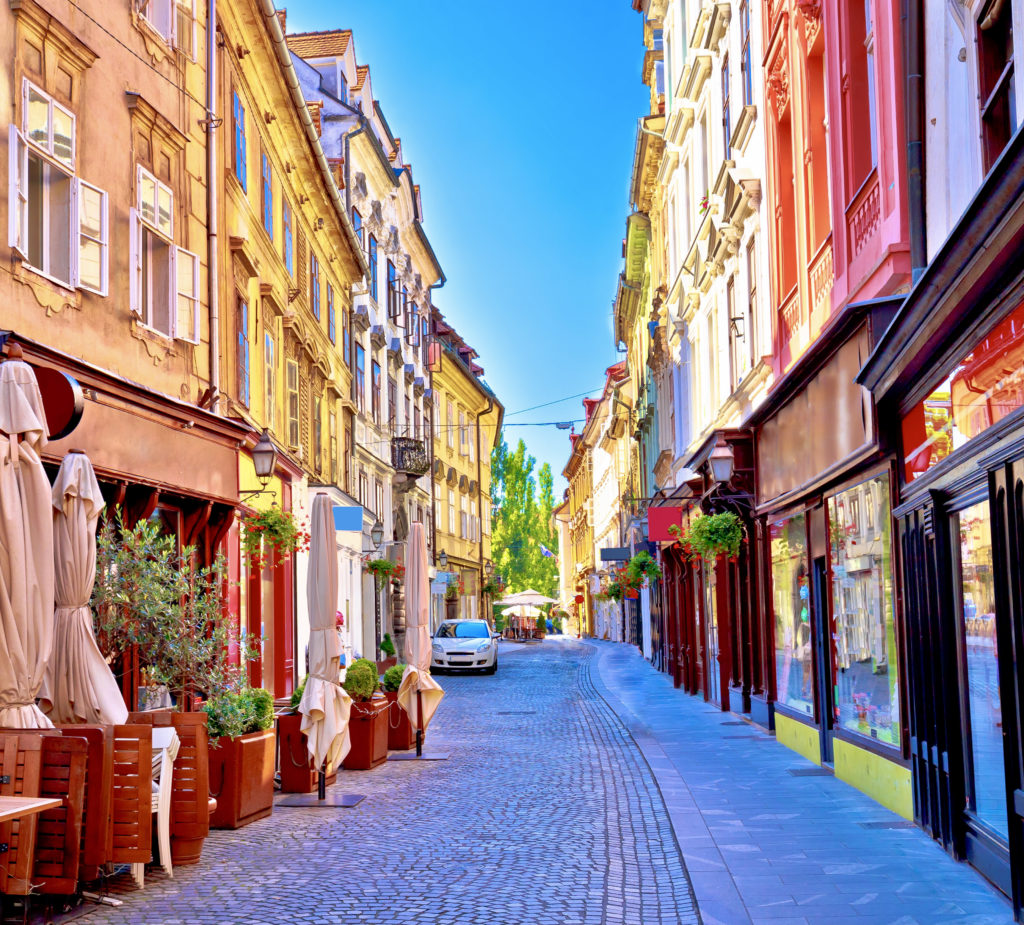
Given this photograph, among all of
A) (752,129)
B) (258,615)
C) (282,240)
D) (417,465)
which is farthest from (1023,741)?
(417,465)

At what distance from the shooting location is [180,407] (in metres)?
14.4

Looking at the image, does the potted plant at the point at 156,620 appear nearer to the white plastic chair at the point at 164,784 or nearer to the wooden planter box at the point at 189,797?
the wooden planter box at the point at 189,797

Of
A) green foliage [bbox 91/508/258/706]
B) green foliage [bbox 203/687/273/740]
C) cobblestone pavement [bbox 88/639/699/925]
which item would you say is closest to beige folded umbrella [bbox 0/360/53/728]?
cobblestone pavement [bbox 88/639/699/925]

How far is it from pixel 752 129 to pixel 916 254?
915 centimetres

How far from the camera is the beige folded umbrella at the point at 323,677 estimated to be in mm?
11492

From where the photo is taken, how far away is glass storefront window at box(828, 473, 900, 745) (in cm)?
1067

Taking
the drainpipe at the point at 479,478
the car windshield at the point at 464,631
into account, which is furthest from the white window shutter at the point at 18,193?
the drainpipe at the point at 479,478

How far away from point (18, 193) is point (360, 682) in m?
6.19

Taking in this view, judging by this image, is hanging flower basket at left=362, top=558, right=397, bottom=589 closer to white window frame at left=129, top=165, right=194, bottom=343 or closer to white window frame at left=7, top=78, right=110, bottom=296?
white window frame at left=129, top=165, right=194, bottom=343

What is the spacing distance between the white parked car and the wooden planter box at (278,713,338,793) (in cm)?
2142

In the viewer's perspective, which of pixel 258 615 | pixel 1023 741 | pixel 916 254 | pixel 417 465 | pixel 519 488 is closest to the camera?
pixel 1023 741

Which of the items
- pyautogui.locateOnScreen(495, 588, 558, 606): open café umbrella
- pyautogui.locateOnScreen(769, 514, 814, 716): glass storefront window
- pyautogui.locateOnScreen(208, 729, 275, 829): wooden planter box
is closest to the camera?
pyautogui.locateOnScreen(208, 729, 275, 829): wooden planter box

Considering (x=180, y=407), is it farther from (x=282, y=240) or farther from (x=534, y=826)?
(x=282, y=240)

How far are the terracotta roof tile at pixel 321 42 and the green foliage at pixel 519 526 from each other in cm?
4550
